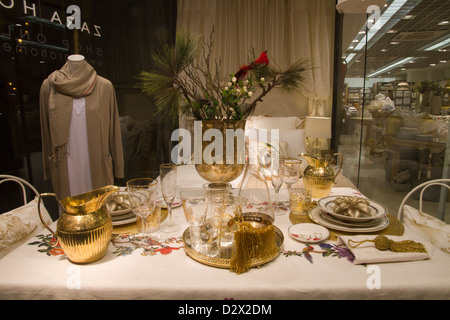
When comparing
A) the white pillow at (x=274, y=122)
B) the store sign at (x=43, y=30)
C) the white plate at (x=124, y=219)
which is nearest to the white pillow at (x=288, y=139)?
the white pillow at (x=274, y=122)

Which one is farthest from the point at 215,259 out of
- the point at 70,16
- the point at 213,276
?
the point at 70,16

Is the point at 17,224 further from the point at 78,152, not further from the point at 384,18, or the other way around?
the point at 384,18

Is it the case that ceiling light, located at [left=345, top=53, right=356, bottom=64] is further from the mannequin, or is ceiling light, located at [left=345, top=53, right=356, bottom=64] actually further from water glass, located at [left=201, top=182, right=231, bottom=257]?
water glass, located at [left=201, top=182, right=231, bottom=257]

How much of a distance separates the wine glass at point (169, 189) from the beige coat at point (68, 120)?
1.24 meters

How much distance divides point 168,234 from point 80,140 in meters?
1.43

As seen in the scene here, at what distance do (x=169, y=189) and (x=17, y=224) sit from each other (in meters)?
0.57

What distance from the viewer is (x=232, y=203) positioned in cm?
89

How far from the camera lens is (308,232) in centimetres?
99

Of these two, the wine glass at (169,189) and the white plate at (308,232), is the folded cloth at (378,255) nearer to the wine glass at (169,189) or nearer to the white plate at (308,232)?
the white plate at (308,232)

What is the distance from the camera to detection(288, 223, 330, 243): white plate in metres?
0.94

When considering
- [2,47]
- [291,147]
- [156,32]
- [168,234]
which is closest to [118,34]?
[156,32]

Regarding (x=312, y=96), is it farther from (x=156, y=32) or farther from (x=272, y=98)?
(x=156, y=32)

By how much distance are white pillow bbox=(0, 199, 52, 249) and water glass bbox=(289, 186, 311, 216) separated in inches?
36.7

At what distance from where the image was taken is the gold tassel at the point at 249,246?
0.77 meters
